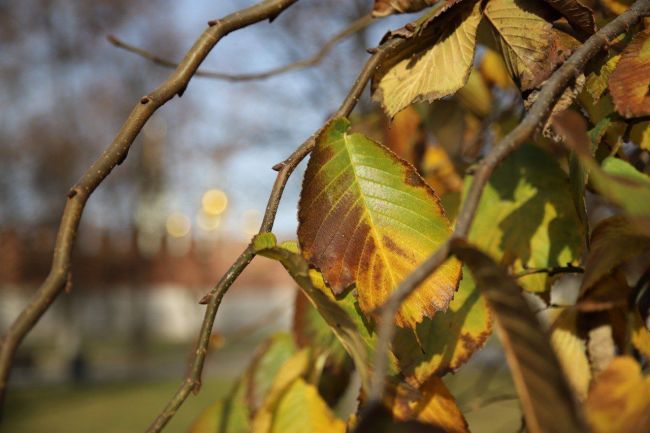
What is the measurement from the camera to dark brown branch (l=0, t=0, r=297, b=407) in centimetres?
32

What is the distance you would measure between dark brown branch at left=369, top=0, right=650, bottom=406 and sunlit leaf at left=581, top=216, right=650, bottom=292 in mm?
101

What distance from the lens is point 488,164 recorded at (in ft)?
0.95

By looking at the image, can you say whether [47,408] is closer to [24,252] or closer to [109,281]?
[24,252]

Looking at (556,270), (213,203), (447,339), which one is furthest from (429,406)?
(213,203)

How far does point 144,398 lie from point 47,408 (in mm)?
1037

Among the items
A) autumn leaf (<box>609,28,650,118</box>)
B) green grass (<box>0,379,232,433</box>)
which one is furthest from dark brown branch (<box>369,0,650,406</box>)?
green grass (<box>0,379,232,433</box>)

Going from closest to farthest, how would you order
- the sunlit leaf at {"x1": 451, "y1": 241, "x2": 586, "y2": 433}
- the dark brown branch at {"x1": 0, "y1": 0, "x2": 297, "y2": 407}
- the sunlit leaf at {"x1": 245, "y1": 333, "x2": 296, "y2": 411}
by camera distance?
the sunlit leaf at {"x1": 451, "y1": 241, "x2": 586, "y2": 433}, the dark brown branch at {"x1": 0, "y1": 0, "x2": 297, "y2": 407}, the sunlit leaf at {"x1": 245, "y1": 333, "x2": 296, "y2": 411}

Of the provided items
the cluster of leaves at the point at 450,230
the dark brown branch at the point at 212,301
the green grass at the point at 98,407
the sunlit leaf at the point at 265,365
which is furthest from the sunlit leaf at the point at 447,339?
the green grass at the point at 98,407

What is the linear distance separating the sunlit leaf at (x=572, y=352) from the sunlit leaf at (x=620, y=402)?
0.49 ft

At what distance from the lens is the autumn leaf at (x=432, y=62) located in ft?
1.42

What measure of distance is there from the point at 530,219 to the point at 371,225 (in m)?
0.20

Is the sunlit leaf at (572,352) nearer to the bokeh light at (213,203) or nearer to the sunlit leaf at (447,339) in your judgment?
the sunlit leaf at (447,339)

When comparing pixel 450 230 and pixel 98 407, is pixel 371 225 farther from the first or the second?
pixel 98 407

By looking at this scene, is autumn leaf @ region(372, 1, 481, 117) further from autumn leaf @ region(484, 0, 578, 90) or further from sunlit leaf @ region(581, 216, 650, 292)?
sunlit leaf @ region(581, 216, 650, 292)
